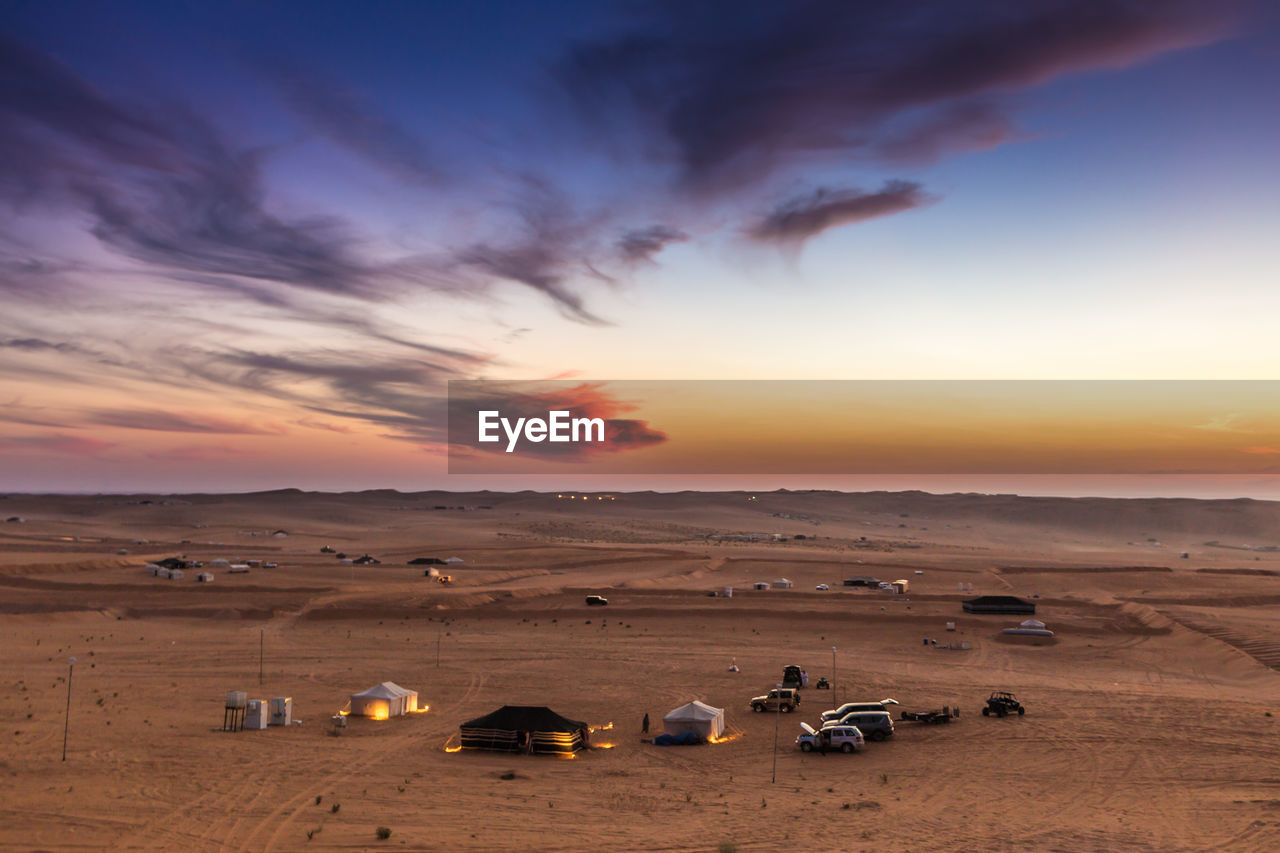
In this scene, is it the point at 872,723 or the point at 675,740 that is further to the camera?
the point at 872,723

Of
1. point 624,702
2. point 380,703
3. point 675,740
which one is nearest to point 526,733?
point 675,740

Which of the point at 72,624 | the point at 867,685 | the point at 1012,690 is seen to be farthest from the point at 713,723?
the point at 72,624

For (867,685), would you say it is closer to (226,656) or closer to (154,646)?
(226,656)

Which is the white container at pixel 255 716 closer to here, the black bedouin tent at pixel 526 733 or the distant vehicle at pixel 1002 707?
the black bedouin tent at pixel 526 733

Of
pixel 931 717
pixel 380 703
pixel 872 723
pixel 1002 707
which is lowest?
pixel 931 717

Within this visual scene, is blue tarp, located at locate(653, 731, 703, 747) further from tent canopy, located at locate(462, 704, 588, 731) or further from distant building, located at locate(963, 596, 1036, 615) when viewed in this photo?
distant building, located at locate(963, 596, 1036, 615)

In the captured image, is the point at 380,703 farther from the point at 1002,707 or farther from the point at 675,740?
the point at 1002,707
